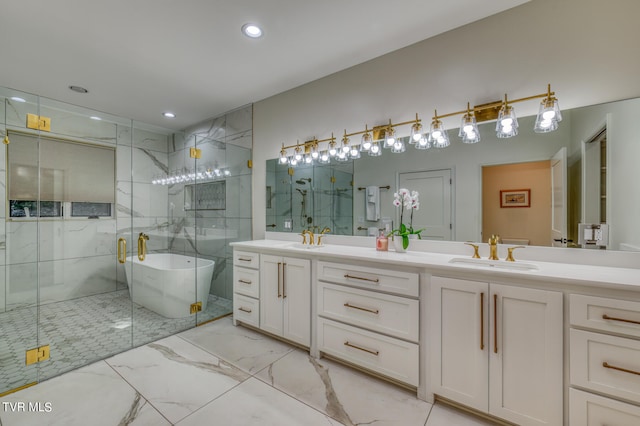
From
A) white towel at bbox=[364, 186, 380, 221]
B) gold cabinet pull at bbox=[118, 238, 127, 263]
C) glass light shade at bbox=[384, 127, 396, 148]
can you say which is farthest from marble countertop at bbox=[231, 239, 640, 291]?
gold cabinet pull at bbox=[118, 238, 127, 263]

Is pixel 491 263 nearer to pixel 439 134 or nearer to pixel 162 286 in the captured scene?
pixel 439 134

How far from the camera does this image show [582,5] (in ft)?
5.42

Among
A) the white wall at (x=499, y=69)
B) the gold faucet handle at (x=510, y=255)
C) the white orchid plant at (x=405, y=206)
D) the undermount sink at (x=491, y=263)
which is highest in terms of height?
the white wall at (x=499, y=69)

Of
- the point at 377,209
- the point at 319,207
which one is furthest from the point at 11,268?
the point at 377,209

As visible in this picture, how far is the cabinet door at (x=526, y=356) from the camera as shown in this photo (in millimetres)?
1321

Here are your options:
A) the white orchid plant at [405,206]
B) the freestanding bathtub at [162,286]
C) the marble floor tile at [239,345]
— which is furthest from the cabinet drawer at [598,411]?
the freestanding bathtub at [162,286]

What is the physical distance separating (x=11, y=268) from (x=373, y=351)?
2809 mm

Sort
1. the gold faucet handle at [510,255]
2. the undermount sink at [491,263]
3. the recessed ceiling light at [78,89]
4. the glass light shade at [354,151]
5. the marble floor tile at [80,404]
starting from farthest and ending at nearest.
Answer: the recessed ceiling light at [78,89] < the glass light shade at [354,151] < the gold faucet handle at [510,255] < the undermount sink at [491,263] < the marble floor tile at [80,404]

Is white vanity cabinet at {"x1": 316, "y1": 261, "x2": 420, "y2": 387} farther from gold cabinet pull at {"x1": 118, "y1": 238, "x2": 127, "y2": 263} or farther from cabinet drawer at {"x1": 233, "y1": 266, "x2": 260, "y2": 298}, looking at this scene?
gold cabinet pull at {"x1": 118, "y1": 238, "x2": 127, "y2": 263}

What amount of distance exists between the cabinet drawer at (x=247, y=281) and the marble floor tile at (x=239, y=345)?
1.32ft

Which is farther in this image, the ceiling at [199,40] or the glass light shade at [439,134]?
the glass light shade at [439,134]

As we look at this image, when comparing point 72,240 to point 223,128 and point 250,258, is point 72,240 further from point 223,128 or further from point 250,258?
point 223,128

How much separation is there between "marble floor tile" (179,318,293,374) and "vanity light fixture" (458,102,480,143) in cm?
227

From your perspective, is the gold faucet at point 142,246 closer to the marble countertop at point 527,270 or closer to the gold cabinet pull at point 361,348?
the marble countertop at point 527,270
